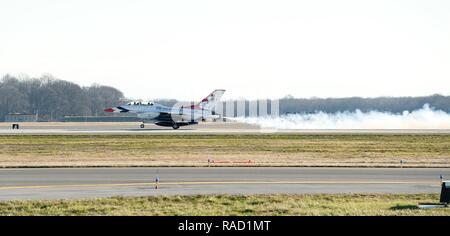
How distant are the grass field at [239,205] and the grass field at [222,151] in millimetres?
14252

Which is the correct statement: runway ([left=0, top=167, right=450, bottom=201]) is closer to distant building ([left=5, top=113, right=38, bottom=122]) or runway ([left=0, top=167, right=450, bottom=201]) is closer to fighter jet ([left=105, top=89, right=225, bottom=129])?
fighter jet ([left=105, top=89, right=225, bottom=129])

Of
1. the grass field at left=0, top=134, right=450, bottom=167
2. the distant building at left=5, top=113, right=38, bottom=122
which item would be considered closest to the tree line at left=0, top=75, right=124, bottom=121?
the distant building at left=5, top=113, right=38, bottom=122

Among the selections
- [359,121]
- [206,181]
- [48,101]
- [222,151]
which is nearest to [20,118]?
[48,101]

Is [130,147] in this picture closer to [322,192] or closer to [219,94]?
[322,192]

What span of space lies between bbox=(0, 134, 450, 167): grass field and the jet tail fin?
81.2 ft

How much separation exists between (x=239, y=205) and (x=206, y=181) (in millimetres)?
7275

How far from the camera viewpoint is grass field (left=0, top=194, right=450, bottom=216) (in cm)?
1966

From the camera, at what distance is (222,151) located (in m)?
47.8

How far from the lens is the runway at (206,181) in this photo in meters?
24.9
